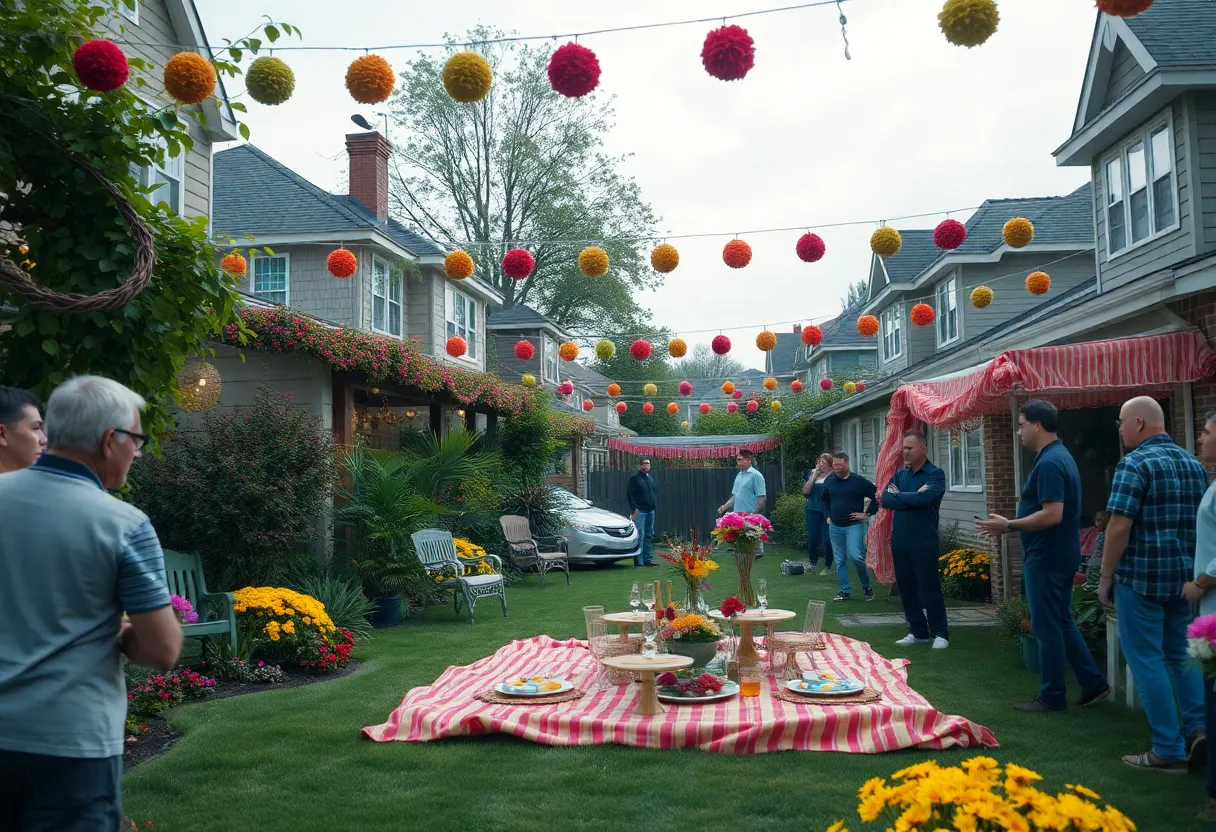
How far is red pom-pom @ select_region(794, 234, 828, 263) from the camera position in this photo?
11.1 meters

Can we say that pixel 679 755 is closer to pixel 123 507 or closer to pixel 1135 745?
pixel 1135 745

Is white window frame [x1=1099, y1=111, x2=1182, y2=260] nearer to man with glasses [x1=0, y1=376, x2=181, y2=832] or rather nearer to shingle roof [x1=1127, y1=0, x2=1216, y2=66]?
shingle roof [x1=1127, y1=0, x2=1216, y2=66]

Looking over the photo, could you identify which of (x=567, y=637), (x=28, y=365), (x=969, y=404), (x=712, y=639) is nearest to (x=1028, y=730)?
(x=712, y=639)

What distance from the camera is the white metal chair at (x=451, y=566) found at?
11.3 meters

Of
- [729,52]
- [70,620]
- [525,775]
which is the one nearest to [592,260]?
[729,52]

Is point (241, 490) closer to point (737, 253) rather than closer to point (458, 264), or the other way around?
point (458, 264)

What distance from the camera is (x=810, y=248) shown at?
36.6 ft

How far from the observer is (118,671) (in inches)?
106

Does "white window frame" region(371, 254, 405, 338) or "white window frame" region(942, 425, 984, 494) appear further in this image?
"white window frame" region(371, 254, 405, 338)

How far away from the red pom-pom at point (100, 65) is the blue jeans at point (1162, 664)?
580cm

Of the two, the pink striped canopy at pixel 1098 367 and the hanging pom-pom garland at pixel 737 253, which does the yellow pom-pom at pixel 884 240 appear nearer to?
the hanging pom-pom garland at pixel 737 253

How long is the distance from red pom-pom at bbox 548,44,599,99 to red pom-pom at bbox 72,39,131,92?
2543mm

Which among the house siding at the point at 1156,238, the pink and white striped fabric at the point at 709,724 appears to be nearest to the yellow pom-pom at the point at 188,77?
the pink and white striped fabric at the point at 709,724

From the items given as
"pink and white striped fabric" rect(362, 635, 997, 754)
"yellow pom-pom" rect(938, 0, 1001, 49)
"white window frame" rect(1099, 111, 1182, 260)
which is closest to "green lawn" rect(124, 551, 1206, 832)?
"pink and white striped fabric" rect(362, 635, 997, 754)
